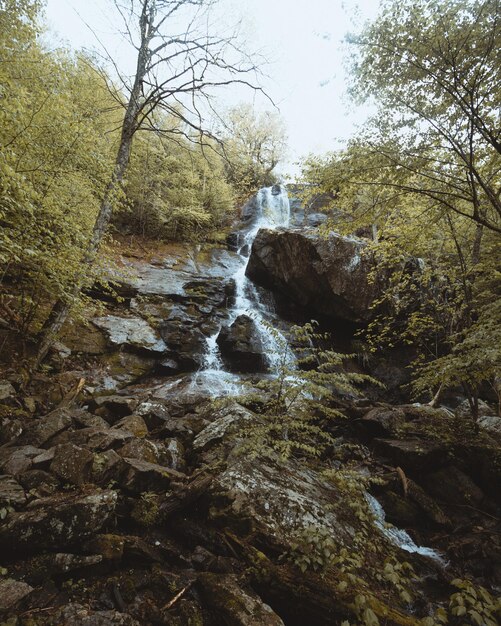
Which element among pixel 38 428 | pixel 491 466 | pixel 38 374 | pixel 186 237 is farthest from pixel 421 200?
pixel 186 237

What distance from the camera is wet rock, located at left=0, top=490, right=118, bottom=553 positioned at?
2385 mm

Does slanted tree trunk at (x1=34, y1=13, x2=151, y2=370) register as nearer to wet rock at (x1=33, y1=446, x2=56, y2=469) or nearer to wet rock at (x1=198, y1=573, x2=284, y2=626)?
wet rock at (x1=33, y1=446, x2=56, y2=469)

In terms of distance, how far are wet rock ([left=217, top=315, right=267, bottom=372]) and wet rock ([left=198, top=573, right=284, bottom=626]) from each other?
7.61m

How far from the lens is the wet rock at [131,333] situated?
9172 millimetres

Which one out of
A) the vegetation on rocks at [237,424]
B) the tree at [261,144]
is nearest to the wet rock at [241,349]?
the vegetation on rocks at [237,424]

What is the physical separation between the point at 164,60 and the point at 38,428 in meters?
7.59

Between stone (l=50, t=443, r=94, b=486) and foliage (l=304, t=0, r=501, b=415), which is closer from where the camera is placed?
stone (l=50, t=443, r=94, b=486)

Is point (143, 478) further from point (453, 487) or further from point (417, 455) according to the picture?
point (453, 487)

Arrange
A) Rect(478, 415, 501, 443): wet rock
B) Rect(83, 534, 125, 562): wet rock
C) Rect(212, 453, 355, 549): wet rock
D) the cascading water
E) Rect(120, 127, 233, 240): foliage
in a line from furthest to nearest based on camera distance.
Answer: Rect(120, 127, 233, 240): foliage < the cascading water < Rect(478, 415, 501, 443): wet rock < Rect(212, 453, 355, 549): wet rock < Rect(83, 534, 125, 562): wet rock

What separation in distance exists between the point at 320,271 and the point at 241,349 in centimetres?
462

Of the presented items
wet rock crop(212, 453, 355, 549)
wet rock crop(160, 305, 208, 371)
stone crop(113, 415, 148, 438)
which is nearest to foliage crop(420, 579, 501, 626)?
wet rock crop(212, 453, 355, 549)

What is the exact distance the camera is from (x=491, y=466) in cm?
547

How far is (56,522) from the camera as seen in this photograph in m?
2.51

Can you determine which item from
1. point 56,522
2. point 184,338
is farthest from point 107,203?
point 56,522
